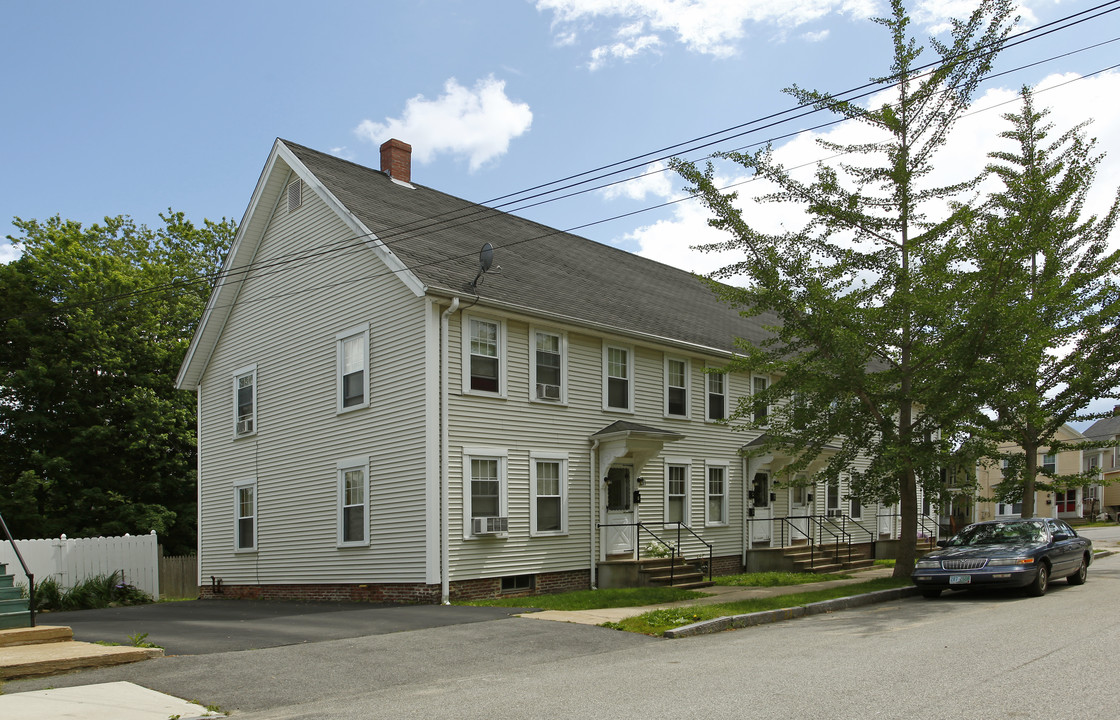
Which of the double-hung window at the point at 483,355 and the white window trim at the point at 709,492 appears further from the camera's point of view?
the white window trim at the point at 709,492

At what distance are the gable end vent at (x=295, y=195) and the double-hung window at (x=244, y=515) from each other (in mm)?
6594

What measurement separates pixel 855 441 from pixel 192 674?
1331 cm

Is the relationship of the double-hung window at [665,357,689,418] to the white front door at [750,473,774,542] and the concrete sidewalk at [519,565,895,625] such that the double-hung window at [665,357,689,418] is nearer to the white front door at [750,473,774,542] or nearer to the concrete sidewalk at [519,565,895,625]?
the white front door at [750,473,774,542]

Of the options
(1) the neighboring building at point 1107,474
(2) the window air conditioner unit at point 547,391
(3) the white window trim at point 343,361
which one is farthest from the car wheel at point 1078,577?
(1) the neighboring building at point 1107,474

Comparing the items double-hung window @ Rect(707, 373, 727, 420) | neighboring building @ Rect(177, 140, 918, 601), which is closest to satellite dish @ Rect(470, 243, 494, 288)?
neighboring building @ Rect(177, 140, 918, 601)

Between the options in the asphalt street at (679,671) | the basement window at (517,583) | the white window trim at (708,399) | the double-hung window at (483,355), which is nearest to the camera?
the asphalt street at (679,671)

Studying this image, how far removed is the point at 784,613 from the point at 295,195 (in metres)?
14.2

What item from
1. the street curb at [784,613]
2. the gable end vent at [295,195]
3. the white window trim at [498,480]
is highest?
the gable end vent at [295,195]

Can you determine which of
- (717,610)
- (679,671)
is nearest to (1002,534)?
(717,610)

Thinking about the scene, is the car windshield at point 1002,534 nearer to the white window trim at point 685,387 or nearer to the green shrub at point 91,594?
the white window trim at point 685,387

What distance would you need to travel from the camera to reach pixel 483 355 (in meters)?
17.9

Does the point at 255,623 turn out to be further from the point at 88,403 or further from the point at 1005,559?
the point at 88,403

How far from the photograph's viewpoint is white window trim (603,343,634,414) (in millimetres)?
20219

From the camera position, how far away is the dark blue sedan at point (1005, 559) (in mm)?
15242
